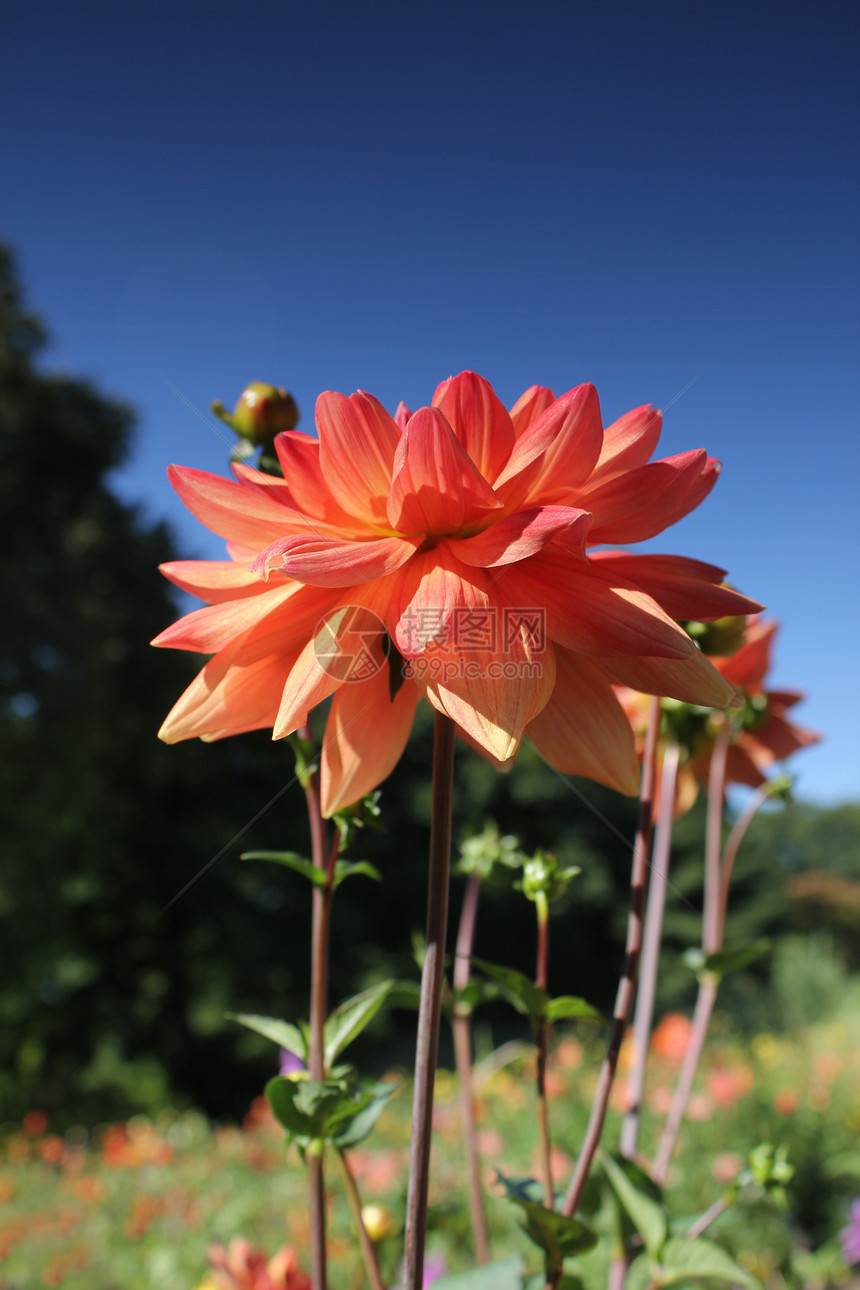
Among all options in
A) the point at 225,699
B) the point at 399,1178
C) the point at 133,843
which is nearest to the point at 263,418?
the point at 225,699

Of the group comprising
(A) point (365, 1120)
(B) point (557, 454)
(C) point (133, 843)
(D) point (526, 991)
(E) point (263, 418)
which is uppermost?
(E) point (263, 418)

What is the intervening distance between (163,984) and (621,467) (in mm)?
12317

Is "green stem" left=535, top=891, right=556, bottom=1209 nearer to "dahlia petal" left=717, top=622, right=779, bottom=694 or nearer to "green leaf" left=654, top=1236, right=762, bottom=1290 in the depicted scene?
"green leaf" left=654, top=1236, right=762, bottom=1290

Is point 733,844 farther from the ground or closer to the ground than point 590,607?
closer to the ground

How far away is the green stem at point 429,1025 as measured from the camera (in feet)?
1.68

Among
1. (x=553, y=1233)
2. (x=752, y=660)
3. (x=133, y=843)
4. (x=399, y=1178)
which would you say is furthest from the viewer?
(x=133, y=843)

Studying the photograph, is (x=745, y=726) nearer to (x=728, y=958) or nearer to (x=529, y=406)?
(x=728, y=958)

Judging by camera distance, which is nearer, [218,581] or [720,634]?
[218,581]

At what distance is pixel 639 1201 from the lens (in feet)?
2.41

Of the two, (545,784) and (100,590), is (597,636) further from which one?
(545,784)

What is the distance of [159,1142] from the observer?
3.46 m

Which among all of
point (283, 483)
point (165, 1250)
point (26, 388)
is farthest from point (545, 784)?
point (283, 483)

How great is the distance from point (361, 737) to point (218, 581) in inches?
6.9

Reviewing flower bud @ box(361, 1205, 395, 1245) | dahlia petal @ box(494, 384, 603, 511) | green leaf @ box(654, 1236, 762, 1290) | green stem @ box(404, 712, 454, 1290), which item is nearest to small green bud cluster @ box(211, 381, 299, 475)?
A: dahlia petal @ box(494, 384, 603, 511)
